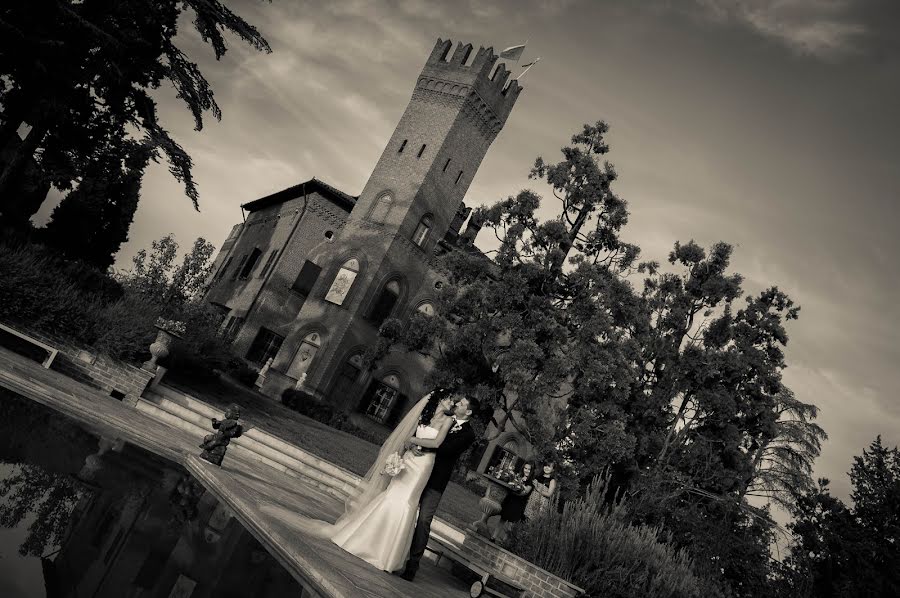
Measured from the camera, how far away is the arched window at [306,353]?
2973 cm

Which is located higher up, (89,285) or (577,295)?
(577,295)

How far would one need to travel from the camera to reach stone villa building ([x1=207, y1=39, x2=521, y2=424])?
30.1m

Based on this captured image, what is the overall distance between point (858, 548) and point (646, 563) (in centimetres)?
416

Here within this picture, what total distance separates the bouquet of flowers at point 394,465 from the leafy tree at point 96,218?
14.1 metres

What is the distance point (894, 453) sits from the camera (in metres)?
12.5

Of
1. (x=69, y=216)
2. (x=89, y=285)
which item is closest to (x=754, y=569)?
(x=89, y=285)

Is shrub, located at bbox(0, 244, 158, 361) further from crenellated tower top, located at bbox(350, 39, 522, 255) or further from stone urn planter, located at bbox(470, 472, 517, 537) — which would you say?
crenellated tower top, located at bbox(350, 39, 522, 255)

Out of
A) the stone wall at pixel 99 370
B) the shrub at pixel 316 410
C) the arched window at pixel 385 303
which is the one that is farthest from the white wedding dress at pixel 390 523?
the arched window at pixel 385 303

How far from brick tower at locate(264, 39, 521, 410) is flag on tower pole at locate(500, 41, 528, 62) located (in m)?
0.82

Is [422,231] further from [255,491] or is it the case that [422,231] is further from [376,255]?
[255,491]

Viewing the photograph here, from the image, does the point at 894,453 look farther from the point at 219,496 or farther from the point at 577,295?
the point at 219,496

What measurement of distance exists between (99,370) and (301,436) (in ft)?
16.9

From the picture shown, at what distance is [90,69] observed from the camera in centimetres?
1515

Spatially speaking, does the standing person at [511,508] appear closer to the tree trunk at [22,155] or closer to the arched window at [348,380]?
the tree trunk at [22,155]
